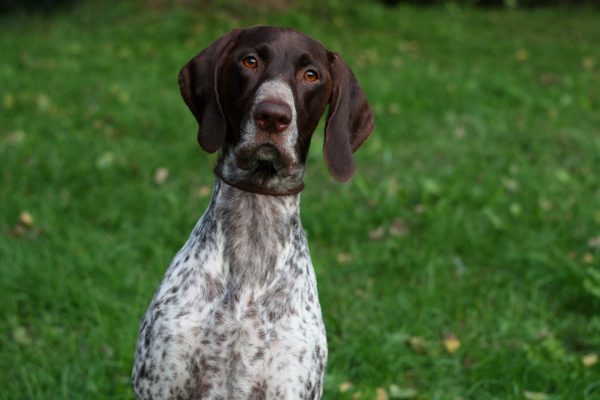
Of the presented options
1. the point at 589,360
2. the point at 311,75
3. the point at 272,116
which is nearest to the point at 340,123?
the point at 311,75

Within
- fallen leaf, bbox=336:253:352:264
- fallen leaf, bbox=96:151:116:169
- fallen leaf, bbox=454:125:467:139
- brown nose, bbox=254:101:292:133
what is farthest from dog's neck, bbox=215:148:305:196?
fallen leaf, bbox=454:125:467:139

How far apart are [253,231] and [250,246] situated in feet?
0.19

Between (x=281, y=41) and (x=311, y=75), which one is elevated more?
(x=281, y=41)

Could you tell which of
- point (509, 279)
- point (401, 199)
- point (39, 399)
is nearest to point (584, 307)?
point (509, 279)

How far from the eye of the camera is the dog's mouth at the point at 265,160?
270 centimetres

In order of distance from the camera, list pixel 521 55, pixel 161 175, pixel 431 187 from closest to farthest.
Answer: pixel 431 187 < pixel 161 175 < pixel 521 55

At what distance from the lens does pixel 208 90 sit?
2.87 meters

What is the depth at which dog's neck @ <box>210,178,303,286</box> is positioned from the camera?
9.35 ft

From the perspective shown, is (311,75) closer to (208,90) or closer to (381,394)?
(208,90)

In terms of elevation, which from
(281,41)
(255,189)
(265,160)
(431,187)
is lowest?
(431,187)

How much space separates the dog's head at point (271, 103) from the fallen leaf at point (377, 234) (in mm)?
2497

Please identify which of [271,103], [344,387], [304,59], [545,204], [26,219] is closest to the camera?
[271,103]

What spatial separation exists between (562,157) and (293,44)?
4681mm

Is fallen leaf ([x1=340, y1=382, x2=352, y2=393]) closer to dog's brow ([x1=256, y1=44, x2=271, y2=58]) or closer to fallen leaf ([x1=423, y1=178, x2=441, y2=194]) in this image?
dog's brow ([x1=256, y1=44, x2=271, y2=58])
